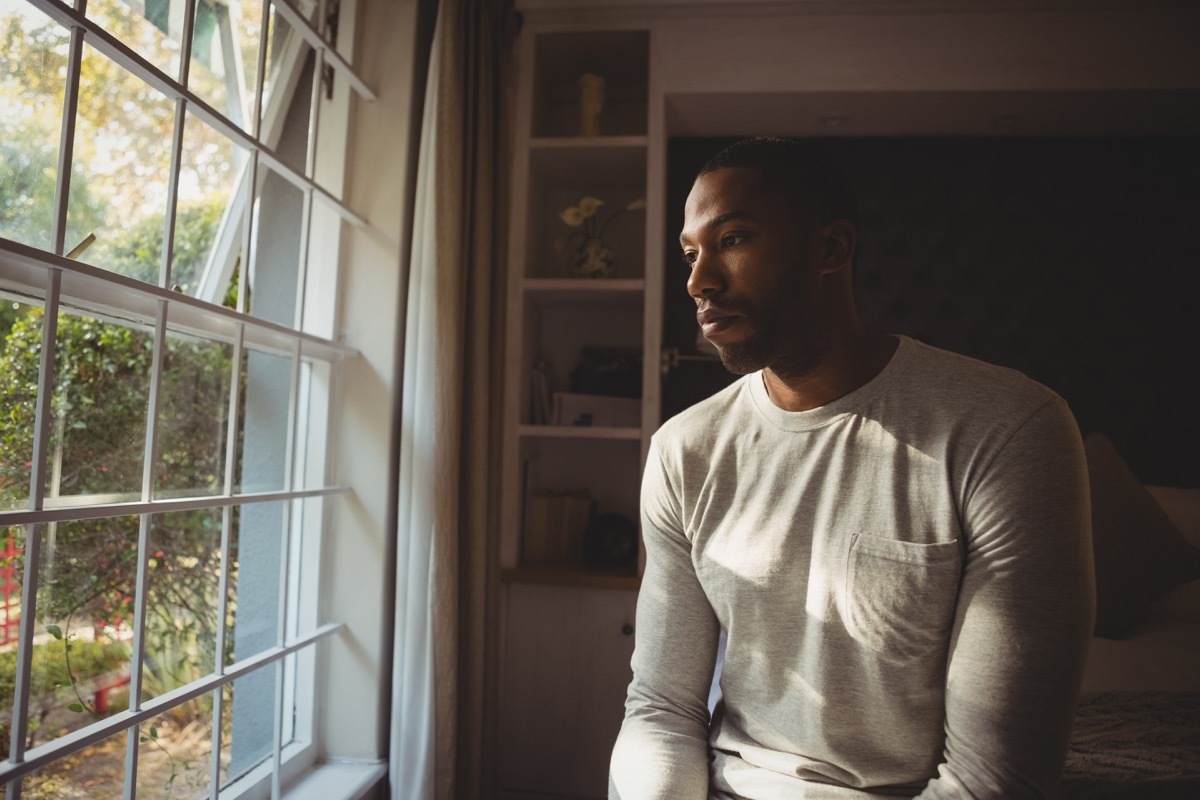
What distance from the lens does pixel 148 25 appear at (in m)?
1.40

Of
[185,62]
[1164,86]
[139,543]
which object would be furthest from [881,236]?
[139,543]

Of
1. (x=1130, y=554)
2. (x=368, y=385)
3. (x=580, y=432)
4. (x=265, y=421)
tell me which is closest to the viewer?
(x=265, y=421)

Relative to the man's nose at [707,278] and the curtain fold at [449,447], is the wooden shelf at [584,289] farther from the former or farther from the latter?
the man's nose at [707,278]

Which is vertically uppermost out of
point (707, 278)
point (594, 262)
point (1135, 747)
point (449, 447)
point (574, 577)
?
point (594, 262)

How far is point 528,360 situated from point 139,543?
1524 mm

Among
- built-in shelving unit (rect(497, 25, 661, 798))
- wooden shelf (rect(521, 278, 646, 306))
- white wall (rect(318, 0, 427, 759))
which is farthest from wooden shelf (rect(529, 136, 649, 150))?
white wall (rect(318, 0, 427, 759))

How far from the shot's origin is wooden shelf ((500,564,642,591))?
2408 millimetres

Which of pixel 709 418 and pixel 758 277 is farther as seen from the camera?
pixel 709 418

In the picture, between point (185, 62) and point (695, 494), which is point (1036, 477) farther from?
point (185, 62)

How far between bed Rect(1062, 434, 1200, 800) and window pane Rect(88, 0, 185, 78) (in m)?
1.97

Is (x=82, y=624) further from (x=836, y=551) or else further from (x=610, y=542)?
(x=610, y=542)

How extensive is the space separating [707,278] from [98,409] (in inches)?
40.2

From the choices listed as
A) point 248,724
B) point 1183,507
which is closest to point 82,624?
point 248,724

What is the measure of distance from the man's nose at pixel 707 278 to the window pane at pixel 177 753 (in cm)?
117
